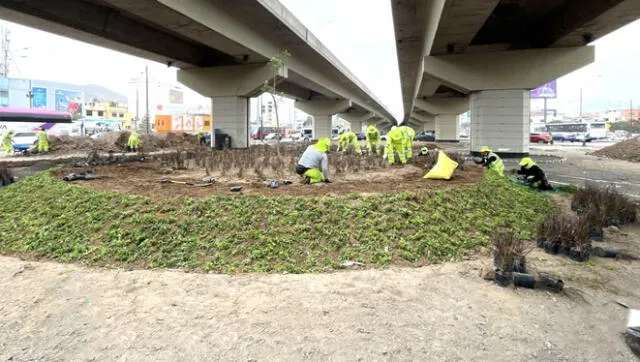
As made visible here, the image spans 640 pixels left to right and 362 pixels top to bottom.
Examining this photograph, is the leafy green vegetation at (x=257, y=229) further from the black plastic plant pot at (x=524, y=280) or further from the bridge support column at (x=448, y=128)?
the bridge support column at (x=448, y=128)

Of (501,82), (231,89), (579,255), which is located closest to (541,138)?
(501,82)

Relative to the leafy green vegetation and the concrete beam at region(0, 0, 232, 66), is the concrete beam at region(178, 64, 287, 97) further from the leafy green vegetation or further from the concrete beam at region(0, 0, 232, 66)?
the leafy green vegetation

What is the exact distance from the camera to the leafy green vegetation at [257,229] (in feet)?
17.1

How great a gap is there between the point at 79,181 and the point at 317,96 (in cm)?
3950

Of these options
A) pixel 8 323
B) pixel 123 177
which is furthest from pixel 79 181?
pixel 8 323

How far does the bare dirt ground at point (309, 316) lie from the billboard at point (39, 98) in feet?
247

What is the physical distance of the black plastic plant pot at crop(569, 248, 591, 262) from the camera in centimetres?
534

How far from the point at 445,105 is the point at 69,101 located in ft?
222

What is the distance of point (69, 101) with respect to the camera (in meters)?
72.5

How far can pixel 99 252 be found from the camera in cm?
533

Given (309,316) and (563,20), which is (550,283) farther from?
(563,20)

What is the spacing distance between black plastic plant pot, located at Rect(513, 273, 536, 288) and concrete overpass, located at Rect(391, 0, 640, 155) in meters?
12.9

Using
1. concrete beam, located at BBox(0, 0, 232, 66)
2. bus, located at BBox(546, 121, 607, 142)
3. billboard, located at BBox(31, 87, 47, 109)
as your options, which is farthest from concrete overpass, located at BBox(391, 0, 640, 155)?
billboard, located at BBox(31, 87, 47, 109)

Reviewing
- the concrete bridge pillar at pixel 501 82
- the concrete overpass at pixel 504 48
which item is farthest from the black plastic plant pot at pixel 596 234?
the concrete bridge pillar at pixel 501 82
